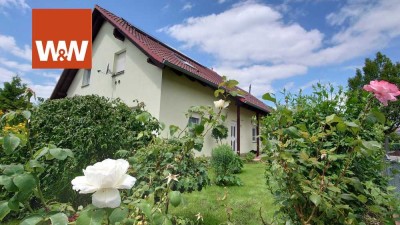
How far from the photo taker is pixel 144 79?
10445 mm

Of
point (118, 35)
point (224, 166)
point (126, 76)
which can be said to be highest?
point (118, 35)

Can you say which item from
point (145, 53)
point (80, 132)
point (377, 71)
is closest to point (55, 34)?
point (145, 53)

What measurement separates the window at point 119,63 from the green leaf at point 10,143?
429 inches

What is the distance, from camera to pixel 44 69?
10.0m

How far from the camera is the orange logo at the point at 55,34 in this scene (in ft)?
31.1

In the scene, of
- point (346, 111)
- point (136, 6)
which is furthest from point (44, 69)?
point (346, 111)

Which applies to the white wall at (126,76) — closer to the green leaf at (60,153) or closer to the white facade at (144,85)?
the white facade at (144,85)

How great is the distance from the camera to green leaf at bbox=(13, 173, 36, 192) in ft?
3.13

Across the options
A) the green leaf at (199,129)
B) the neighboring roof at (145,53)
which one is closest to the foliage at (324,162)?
the green leaf at (199,129)

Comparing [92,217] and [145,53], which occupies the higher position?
[145,53]

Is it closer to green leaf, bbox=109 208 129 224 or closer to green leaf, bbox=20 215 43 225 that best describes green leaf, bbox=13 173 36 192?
green leaf, bbox=20 215 43 225

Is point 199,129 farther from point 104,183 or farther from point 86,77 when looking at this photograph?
point 86,77

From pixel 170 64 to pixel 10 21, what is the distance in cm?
478

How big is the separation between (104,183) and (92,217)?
0.13 meters
